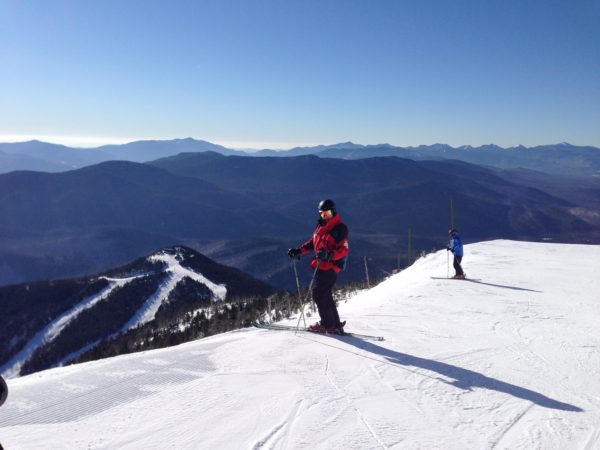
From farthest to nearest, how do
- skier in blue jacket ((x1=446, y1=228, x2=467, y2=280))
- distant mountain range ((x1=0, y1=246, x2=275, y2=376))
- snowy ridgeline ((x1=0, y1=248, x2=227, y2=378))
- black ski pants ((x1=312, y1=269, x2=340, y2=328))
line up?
snowy ridgeline ((x1=0, y1=248, x2=227, y2=378)) < distant mountain range ((x1=0, y1=246, x2=275, y2=376)) < skier in blue jacket ((x1=446, y1=228, x2=467, y2=280)) < black ski pants ((x1=312, y1=269, x2=340, y2=328))

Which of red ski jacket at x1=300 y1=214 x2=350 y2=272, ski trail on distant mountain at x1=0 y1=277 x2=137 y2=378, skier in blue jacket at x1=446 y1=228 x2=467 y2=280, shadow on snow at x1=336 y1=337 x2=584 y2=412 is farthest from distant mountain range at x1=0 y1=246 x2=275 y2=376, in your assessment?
shadow on snow at x1=336 y1=337 x2=584 y2=412

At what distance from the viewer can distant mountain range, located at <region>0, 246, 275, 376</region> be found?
44938 millimetres

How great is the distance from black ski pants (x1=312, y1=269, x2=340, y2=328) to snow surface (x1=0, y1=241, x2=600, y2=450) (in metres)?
0.40

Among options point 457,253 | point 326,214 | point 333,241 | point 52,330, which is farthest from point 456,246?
point 52,330

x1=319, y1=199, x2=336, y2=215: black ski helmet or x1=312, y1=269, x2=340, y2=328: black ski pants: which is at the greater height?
x1=319, y1=199, x2=336, y2=215: black ski helmet

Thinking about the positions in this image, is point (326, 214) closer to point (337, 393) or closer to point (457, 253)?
point (337, 393)

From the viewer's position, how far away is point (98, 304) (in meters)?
53.2

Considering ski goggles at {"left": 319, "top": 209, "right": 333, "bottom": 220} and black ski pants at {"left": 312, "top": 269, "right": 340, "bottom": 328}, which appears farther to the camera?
black ski pants at {"left": 312, "top": 269, "right": 340, "bottom": 328}

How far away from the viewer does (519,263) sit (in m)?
18.1

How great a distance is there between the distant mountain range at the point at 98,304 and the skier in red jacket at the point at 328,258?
32.5m

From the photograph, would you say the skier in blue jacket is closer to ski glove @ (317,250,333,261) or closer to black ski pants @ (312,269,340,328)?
black ski pants @ (312,269,340,328)

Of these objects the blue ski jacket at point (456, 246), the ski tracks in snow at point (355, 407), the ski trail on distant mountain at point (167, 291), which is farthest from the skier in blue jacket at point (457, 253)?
the ski trail on distant mountain at point (167, 291)

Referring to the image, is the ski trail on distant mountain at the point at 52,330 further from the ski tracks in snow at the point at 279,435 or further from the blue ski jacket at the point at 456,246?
the ski tracks in snow at the point at 279,435

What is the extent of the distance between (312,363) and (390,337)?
2.18 metres
